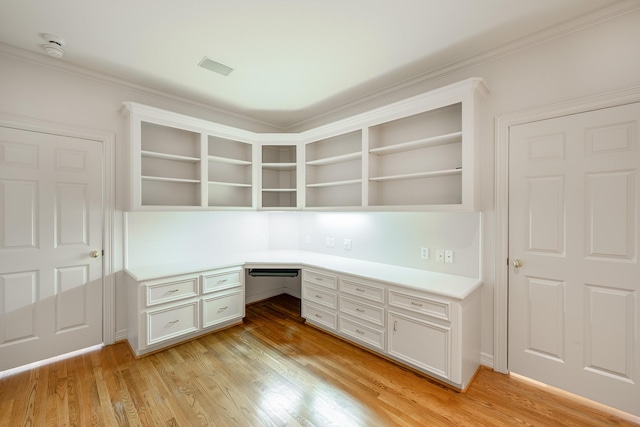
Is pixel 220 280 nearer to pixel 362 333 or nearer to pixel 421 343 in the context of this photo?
pixel 362 333

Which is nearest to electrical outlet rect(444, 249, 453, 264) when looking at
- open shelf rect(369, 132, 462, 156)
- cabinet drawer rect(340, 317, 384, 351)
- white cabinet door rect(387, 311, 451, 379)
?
white cabinet door rect(387, 311, 451, 379)

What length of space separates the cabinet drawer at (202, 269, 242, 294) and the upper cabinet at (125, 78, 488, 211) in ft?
2.66

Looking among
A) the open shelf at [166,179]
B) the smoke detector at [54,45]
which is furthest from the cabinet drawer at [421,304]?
the smoke detector at [54,45]

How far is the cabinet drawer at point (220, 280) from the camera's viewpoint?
2964 mm

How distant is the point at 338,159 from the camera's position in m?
3.36

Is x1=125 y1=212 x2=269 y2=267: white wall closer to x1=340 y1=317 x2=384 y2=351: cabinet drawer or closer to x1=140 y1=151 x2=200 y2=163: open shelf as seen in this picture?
x1=140 y1=151 x2=200 y2=163: open shelf

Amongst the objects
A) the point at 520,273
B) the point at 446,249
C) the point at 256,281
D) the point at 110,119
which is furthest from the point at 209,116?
the point at 520,273

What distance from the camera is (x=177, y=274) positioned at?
2756 mm

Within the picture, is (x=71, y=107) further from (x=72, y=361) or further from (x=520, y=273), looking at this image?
(x=520, y=273)

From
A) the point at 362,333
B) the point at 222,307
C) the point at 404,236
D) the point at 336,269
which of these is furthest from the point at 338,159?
the point at 222,307

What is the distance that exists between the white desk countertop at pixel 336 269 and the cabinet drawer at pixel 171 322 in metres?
0.37

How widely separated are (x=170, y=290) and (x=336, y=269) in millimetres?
1716

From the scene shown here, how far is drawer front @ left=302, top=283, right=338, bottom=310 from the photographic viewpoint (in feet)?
9.61

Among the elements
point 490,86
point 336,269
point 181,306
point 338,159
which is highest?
point 490,86
